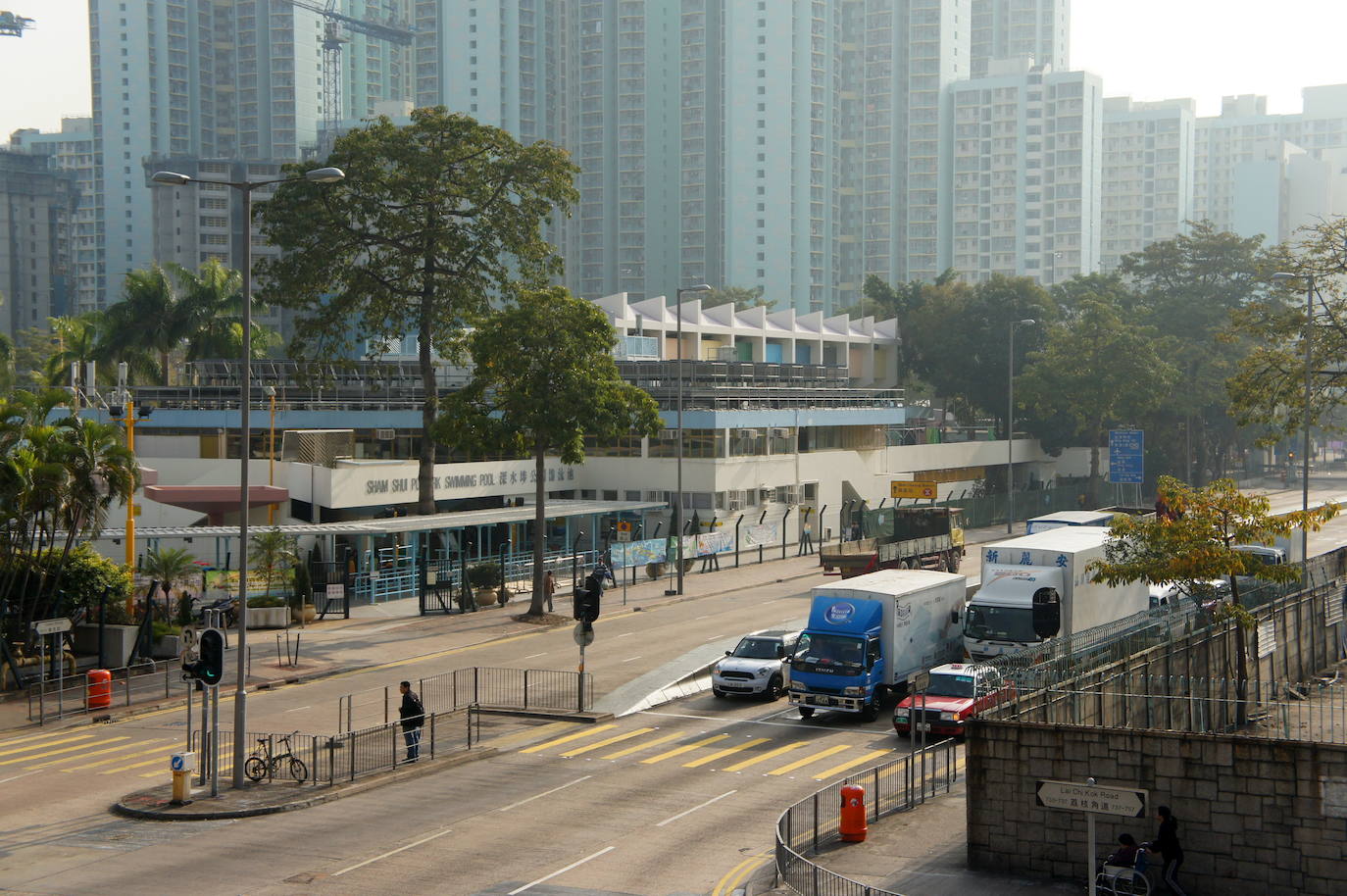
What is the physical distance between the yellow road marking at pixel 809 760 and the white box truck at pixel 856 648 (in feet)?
6.84

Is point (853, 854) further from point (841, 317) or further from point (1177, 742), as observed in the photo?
point (841, 317)

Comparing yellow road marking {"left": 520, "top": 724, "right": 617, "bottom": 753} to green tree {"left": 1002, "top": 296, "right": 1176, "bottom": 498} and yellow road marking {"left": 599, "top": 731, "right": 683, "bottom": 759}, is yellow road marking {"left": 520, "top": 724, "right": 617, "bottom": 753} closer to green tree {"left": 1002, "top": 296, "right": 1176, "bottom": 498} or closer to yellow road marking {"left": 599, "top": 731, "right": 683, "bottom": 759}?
yellow road marking {"left": 599, "top": 731, "right": 683, "bottom": 759}

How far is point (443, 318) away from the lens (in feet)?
169

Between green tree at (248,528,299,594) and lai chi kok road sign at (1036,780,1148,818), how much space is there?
34.6 m

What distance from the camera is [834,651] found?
31.1 metres

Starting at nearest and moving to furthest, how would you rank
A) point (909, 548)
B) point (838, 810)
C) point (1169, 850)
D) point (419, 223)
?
point (1169, 850) → point (838, 810) → point (419, 223) → point (909, 548)

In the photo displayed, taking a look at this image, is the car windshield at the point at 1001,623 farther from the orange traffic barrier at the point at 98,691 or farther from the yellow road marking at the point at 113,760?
the orange traffic barrier at the point at 98,691

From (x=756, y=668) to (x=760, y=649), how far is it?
0.86 meters

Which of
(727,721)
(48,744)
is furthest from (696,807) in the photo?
(48,744)

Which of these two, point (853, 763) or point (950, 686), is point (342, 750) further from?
point (950, 686)

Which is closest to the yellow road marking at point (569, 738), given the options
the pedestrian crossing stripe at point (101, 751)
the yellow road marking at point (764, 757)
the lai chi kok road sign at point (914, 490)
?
the yellow road marking at point (764, 757)

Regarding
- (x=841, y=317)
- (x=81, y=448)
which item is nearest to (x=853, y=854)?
(x=81, y=448)

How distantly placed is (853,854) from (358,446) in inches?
2046

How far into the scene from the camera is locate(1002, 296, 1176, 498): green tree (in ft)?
293
